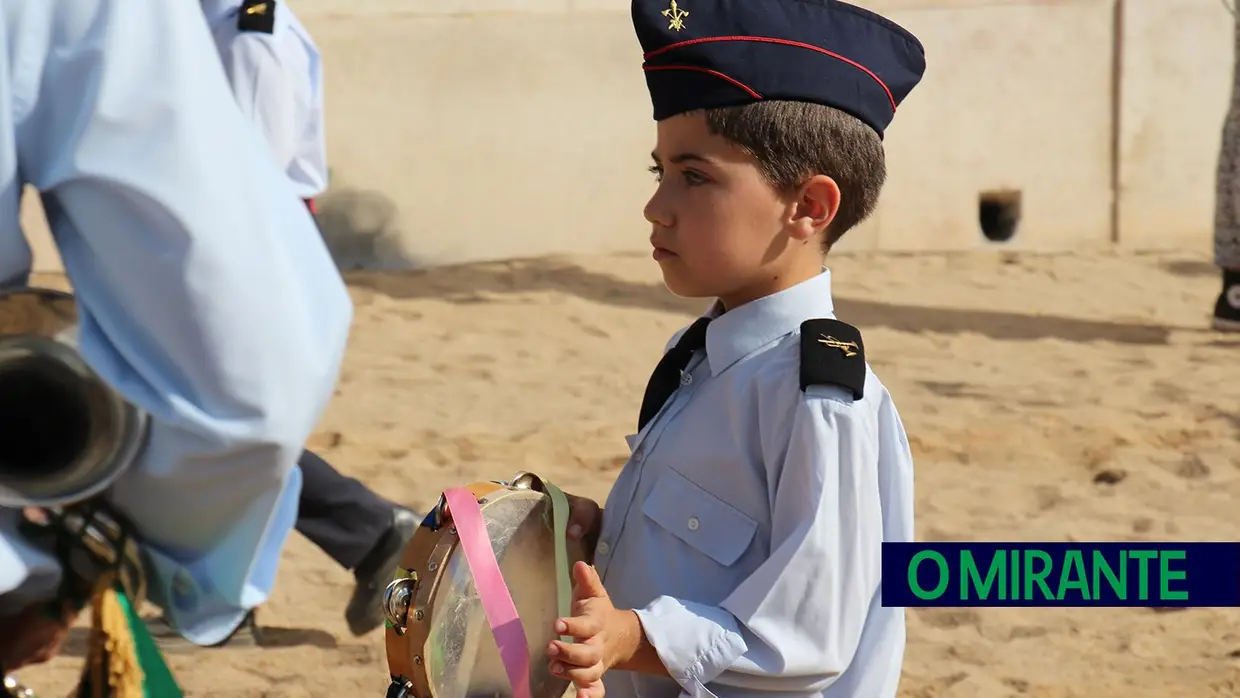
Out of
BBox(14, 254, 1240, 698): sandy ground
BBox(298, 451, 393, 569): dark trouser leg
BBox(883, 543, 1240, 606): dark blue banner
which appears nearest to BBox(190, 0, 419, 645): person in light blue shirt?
BBox(298, 451, 393, 569): dark trouser leg

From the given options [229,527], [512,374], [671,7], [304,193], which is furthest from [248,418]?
[512,374]

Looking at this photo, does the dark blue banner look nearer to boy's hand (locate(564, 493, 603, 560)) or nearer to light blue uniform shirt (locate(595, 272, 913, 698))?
light blue uniform shirt (locate(595, 272, 913, 698))

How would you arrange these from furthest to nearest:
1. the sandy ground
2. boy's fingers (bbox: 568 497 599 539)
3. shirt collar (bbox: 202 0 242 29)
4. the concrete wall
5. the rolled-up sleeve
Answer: the concrete wall → shirt collar (bbox: 202 0 242 29) → the sandy ground → boy's fingers (bbox: 568 497 599 539) → the rolled-up sleeve

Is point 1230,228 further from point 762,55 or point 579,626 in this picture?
point 579,626

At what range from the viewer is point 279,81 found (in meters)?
5.16

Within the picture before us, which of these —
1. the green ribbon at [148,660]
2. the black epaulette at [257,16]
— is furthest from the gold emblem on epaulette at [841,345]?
the black epaulette at [257,16]

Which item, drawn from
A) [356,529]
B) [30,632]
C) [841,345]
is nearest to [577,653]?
[841,345]

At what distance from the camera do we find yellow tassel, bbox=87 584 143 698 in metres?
1.86

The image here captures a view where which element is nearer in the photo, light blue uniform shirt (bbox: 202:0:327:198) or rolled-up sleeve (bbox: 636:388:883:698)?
rolled-up sleeve (bbox: 636:388:883:698)

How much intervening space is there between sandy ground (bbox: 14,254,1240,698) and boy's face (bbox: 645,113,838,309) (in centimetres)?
223

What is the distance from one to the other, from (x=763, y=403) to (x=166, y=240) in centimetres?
73

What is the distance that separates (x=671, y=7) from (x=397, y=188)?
25.7 feet

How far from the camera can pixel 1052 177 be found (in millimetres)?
10273

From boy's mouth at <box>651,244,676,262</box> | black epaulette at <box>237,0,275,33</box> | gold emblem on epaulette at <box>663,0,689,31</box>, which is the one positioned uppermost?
black epaulette at <box>237,0,275,33</box>
